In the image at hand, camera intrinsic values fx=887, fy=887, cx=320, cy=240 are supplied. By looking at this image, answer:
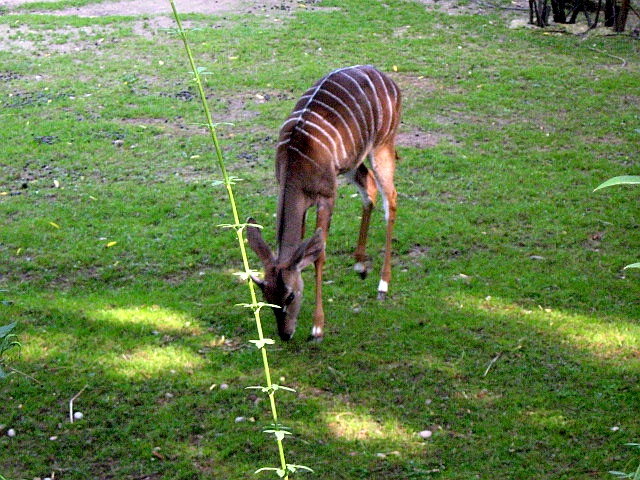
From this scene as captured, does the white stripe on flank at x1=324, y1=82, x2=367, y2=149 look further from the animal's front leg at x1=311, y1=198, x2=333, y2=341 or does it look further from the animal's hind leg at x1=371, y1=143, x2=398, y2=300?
the animal's front leg at x1=311, y1=198, x2=333, y2=341

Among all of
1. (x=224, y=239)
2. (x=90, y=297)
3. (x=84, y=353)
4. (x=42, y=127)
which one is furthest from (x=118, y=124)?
(x=84, y=353)

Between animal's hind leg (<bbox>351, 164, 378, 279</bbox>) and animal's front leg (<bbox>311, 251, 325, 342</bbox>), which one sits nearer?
animal's front leg (<bbox>311, 251, 325, 342</bbox>)

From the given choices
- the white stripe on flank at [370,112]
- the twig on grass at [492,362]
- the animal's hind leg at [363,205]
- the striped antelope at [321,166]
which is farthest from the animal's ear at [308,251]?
the twig on grass at [492,362]

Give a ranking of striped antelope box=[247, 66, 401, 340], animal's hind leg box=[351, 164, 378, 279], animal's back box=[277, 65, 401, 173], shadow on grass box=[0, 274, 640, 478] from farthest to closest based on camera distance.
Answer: animal's hind leg box=[351, 164, 378, 279]
animal's back box=[277, 65, 401, 173]
striped antelope box=[247, 66, 401, 340]
shadow on grass box=[0, 274, 640, 478]

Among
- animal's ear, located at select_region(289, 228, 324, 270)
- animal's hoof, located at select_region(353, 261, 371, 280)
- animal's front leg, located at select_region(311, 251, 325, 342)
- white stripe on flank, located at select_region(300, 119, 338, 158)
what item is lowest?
animal's hoof, located at select_region(353, 261, 371, 280)

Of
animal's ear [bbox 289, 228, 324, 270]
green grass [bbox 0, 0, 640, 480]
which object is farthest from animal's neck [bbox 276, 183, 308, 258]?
green grass [bbox 0, 0, 640, 480]

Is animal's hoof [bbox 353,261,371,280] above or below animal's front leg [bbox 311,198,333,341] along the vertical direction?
below

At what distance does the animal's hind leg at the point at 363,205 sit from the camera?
6.51 meters

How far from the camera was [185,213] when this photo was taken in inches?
306

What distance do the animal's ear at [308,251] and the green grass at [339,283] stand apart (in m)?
0.62

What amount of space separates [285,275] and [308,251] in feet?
0.67

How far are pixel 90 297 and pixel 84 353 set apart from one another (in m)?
0.79

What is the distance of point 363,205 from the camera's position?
6.52 metres

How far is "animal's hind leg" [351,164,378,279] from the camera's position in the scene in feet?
21.4
